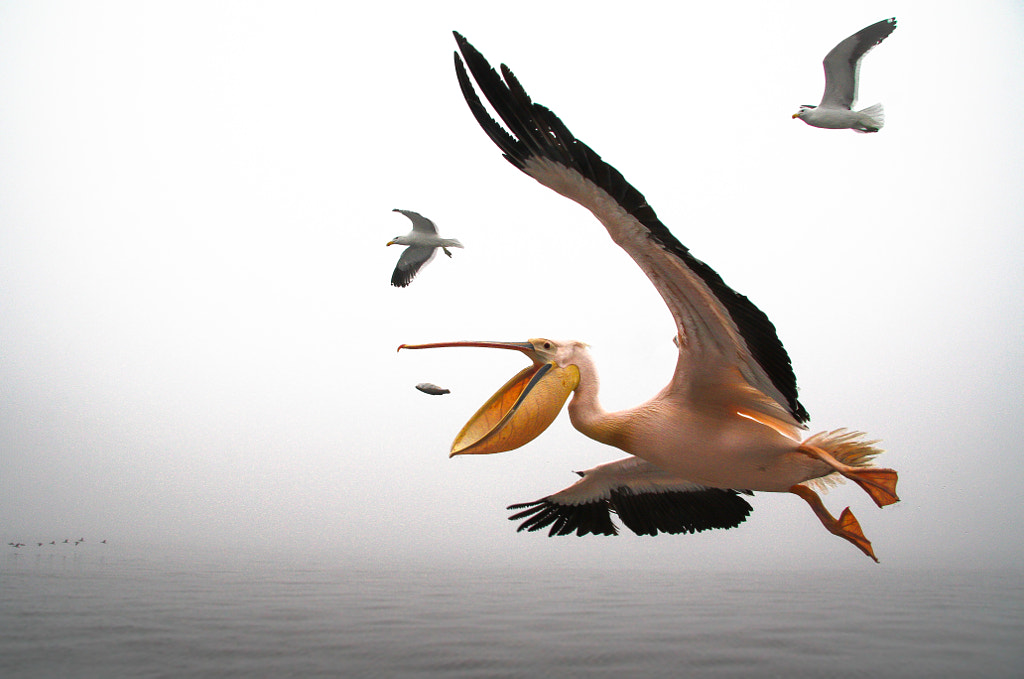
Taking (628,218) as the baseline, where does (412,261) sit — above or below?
above

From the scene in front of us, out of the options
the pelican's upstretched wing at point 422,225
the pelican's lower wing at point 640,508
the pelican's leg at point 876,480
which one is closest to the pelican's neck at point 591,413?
the pelican's lower wing at point 640,508

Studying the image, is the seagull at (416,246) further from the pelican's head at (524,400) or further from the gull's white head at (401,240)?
the pelican's head at (524,400)

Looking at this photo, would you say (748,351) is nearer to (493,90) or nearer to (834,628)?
(493,90)

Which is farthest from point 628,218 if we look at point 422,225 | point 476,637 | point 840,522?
point 422,225

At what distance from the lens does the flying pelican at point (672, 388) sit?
3213 mm

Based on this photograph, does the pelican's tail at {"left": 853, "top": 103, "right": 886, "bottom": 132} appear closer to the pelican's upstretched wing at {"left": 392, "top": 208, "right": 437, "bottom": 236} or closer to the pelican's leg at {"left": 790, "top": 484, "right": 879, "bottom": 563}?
the pelican's leg at {"left": 790, "top": 484, "right": 879, "bottom": 563}

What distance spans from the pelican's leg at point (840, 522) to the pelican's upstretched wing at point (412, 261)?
6.73m

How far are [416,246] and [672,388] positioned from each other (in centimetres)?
647

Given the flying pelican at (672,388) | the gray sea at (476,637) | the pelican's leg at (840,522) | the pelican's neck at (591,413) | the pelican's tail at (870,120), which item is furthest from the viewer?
the pelican's tail at (870,120)

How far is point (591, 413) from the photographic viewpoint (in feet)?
14.8

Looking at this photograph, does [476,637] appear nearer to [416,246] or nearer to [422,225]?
[422,225]

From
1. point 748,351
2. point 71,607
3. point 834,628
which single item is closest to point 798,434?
point 748,351

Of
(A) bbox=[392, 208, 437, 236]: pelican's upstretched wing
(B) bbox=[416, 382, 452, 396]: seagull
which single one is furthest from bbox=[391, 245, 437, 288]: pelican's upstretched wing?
(B) bbox=[416, 382, 452, 396]: seagull

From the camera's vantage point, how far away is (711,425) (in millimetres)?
4414
